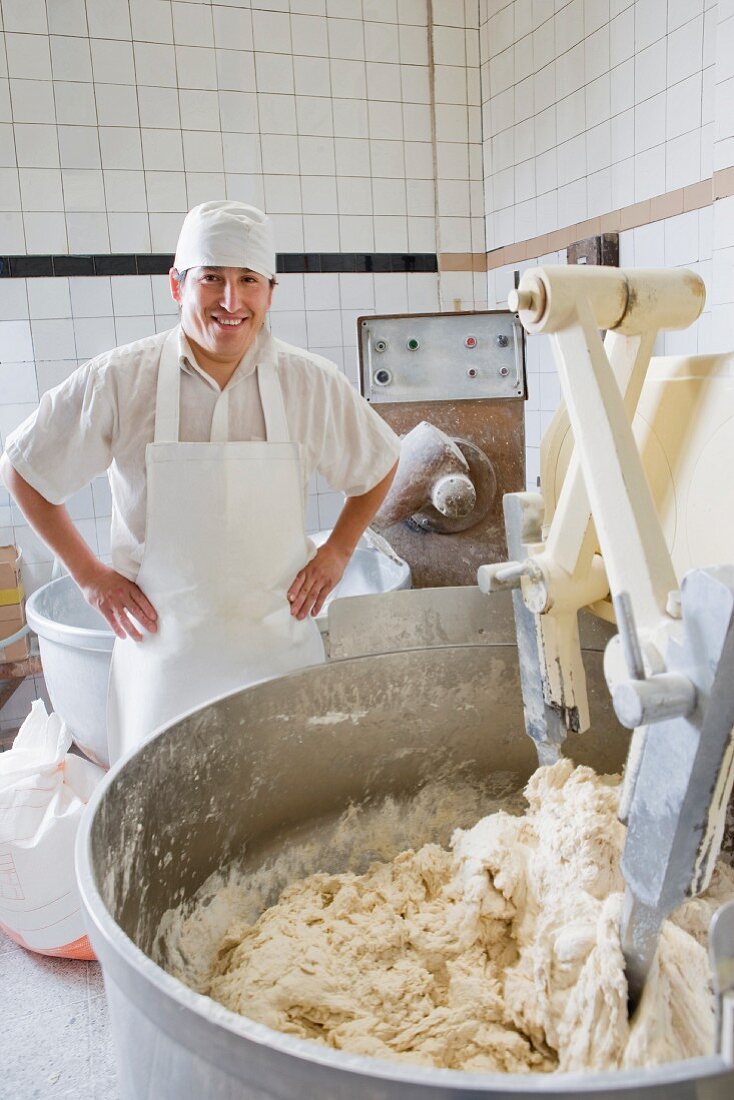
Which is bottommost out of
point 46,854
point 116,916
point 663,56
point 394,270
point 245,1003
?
point 46,854

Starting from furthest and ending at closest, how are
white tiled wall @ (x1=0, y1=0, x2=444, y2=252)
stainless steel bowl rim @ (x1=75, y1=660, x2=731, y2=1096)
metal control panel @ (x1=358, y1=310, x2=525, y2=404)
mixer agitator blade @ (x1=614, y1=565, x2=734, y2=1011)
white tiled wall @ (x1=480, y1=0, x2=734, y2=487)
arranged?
1. white tiled wall @ (x1=0, y1=0, x2=444, y2=252)
2. white tiled wall @ (x1=480, y1=0, x2=734, y2=487)
3. metal control panel @ (x1=358, y1=310, x2=525, y2=404)
4. mixer agitator blade @ (x1=614, y1=565, x2=734, y2=1011)
5. stainless steel bowl rim @ (x1=75, y1=660, x2=731, y2=1096)

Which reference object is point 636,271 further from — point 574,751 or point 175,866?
point 175,866

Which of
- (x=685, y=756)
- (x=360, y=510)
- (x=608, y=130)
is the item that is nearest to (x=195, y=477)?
(x=360, y=510)

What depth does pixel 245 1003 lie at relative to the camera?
2.89 feet

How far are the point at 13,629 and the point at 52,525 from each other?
1.56 m

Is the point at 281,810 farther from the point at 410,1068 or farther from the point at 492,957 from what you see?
the point at 410,1068

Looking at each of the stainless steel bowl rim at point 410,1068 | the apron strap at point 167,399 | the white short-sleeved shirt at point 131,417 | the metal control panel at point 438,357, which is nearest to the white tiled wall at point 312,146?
the metal control panel at point 438,357

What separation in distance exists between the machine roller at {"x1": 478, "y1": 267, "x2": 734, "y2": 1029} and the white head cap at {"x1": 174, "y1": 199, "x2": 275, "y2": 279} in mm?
909

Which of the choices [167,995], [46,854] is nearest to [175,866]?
[167,995]

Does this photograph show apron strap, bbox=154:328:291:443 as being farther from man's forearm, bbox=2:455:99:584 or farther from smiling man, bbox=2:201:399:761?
man's forearm, bbox=2:455:99:584

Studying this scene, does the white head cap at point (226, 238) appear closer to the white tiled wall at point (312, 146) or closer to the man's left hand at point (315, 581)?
the man's left hand at point (315, 581)

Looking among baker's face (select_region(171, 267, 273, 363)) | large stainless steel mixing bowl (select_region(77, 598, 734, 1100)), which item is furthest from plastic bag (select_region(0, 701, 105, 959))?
baker's face (select_region(171, 267, 273, 363))

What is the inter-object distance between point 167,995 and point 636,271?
30.5 inches

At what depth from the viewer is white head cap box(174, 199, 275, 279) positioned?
1.65m
